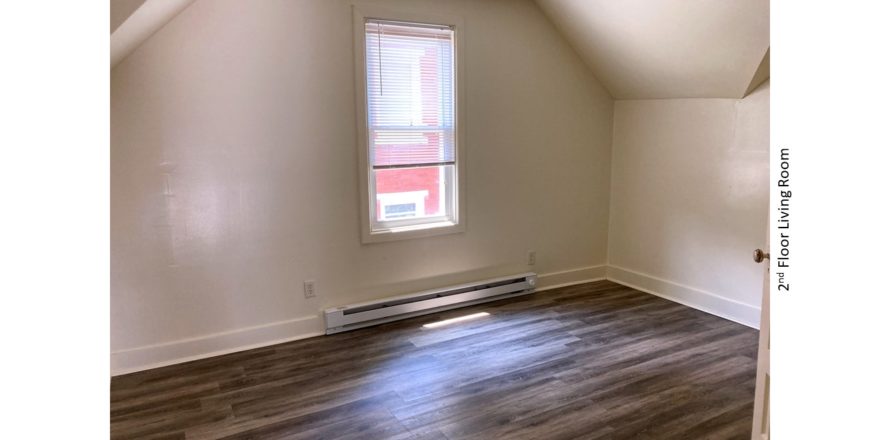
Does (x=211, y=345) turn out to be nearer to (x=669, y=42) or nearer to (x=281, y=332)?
(x=281, y=332)

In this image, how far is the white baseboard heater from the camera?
147 inches

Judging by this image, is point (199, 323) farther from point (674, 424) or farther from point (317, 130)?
point (674, 424)

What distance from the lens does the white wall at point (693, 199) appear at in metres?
3.81

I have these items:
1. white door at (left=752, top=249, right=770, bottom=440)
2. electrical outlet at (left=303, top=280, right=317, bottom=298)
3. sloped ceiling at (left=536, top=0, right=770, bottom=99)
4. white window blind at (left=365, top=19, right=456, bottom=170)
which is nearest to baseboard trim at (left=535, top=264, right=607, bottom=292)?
white window blind at (left=365, top=19, right=456, bottom=170)

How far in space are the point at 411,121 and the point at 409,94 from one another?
185 mm

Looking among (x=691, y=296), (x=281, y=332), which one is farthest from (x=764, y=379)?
(x=281, y=332)

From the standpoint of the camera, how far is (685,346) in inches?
138

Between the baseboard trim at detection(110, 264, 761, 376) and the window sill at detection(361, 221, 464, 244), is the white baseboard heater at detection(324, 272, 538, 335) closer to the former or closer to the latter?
the baseboard trim at detection(110, 264, 761, 376)

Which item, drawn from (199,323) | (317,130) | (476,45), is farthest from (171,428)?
(476,45)

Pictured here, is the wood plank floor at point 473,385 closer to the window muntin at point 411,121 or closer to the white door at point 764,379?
the white door at point 764,379

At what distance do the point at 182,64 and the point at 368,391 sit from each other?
2073 millimetres

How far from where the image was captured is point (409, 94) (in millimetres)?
3896

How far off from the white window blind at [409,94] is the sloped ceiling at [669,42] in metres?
0.99
